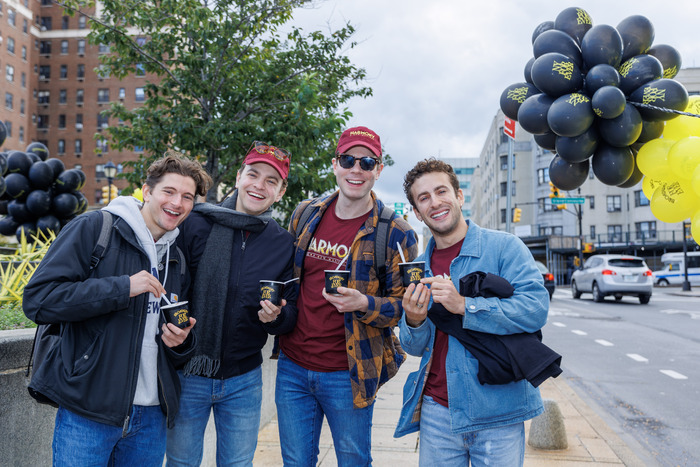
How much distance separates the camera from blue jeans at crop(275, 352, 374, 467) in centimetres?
274

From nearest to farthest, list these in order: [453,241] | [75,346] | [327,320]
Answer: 1. [75,346]
2. [453,241]
3. [327,320]

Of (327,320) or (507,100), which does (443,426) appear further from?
(507,100)

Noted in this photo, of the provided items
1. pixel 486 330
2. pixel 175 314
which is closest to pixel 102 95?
pixel 175 314

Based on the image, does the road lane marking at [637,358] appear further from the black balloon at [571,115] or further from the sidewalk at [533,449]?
the black balloon at [571,115]

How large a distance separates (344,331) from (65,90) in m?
62.9

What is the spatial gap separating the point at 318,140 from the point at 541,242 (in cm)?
4611

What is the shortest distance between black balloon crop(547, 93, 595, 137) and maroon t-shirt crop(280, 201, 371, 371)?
47.4 inches

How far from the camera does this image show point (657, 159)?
2.94 metres

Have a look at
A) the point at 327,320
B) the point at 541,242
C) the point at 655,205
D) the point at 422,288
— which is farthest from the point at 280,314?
the point at 541,242

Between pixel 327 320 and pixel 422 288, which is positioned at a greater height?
pixel 422 288

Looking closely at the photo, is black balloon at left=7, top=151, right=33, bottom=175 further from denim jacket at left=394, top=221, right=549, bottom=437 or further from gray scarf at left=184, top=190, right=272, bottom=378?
denim jacket at left=394, top=221, right=549, bottom=437

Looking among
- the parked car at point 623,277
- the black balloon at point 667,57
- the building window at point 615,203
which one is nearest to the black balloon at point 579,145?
the black balloon at point 667,57

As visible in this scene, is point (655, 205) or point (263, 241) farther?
point (655, 205)

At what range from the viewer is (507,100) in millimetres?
3305
